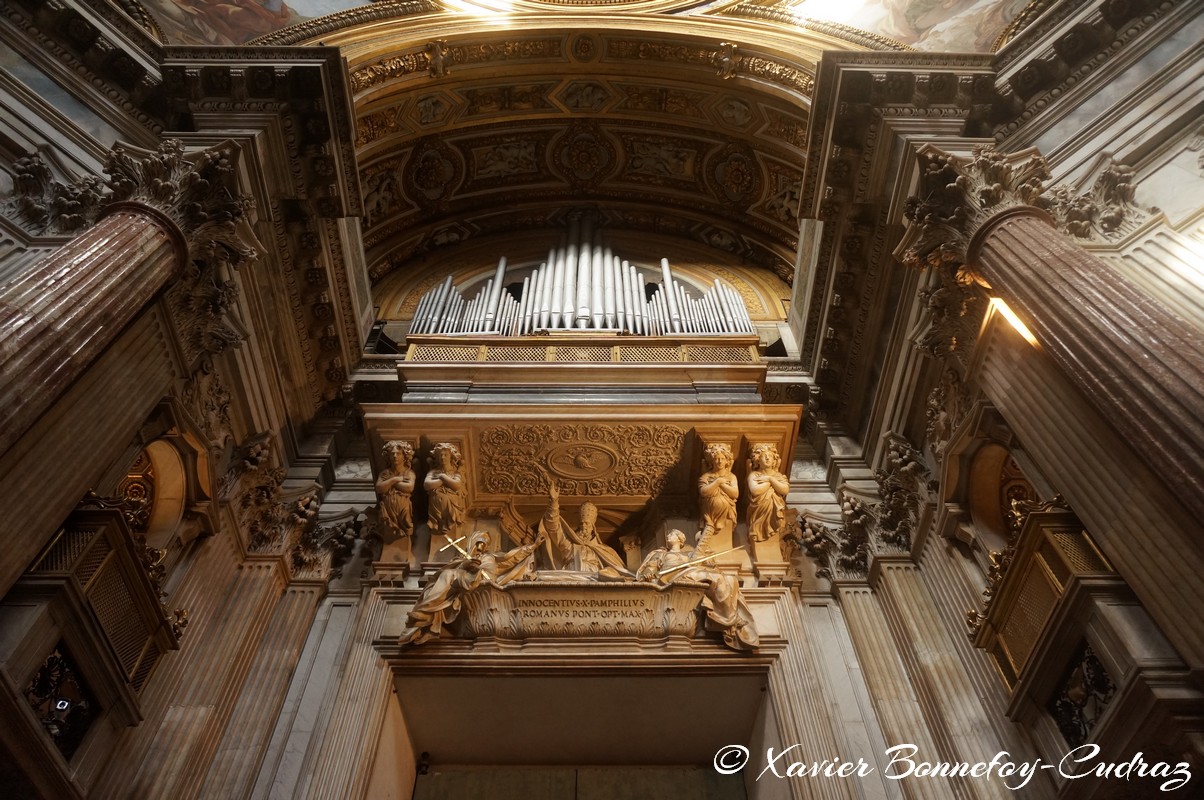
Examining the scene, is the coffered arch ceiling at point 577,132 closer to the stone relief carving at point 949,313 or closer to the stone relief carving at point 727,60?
the stone relief carving at point 727,60

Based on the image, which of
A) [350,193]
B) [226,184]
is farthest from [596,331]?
[226,184]

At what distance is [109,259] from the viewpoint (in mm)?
5629

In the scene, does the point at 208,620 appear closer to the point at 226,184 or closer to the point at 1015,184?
the point at 226,184

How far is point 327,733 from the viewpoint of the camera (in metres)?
6.39

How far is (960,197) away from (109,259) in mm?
6460

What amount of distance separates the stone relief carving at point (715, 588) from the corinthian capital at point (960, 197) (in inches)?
126

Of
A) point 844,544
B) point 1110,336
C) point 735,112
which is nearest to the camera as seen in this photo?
point 1110,336

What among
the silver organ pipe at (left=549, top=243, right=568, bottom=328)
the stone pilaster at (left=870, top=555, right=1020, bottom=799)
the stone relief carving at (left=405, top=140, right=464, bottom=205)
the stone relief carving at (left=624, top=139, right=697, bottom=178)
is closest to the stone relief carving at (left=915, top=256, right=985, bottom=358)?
the stone pilaster at (left=870, top=555, right=1020, bottom=799)

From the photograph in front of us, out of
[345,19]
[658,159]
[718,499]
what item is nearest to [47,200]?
[345,19]

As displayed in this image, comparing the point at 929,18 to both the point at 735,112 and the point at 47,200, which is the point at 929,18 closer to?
the point at 735,112

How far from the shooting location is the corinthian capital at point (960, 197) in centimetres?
Answer: 645

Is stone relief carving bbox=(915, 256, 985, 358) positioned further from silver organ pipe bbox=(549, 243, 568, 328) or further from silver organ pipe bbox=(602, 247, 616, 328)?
silver organ pipe bbox=(549, 243, 568, 328)

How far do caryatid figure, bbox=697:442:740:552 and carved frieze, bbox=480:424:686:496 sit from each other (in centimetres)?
44

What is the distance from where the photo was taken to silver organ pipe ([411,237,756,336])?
11.1 m
